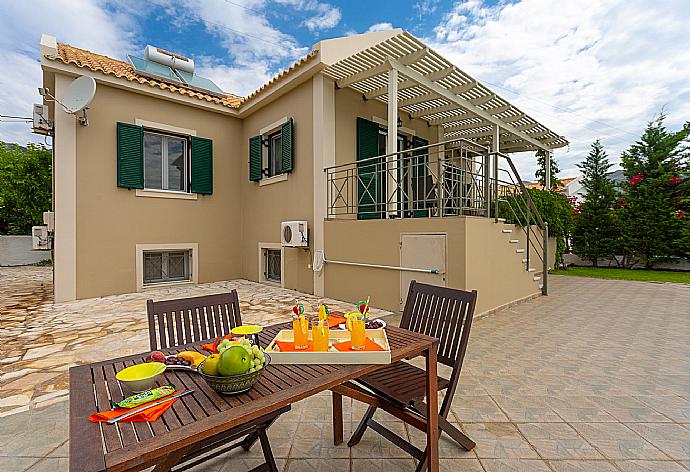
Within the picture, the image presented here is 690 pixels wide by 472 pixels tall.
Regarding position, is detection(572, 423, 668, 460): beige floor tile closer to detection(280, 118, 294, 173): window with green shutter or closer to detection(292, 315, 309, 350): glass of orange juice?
detection(292, 315, 309, 350): glass of orange juice

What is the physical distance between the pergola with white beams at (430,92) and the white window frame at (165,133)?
141 inches

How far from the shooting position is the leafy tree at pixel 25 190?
12148 millimetres

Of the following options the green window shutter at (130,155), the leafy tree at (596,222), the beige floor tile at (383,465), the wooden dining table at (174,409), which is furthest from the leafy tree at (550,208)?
the green window shutter at (130,155)

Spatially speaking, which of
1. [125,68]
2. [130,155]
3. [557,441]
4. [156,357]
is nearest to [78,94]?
[130,155]

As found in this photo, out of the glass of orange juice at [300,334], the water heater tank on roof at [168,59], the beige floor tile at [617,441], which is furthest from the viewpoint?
the water heater tank on roof at [168,59]

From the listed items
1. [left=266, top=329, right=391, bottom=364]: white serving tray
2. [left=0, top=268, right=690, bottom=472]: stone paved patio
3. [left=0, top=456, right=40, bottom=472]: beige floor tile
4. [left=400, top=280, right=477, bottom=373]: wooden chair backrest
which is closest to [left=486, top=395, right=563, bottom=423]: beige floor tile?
[left=0, top=268, right=690, bottom=472]: stone paved patio

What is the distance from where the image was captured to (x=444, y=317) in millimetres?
2172

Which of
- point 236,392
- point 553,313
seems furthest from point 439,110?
point 236,392

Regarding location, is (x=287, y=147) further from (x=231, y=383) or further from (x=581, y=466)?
(x=581, y=466)

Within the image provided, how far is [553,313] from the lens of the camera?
5.47 m

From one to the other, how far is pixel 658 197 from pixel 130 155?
593 inches

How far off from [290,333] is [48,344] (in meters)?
3.78

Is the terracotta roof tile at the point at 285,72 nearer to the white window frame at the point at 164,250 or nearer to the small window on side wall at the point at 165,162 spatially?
the small window on side wall at the point at 165,162

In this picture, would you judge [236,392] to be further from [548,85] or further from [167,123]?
[548,85]
